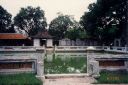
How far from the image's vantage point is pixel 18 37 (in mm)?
46062

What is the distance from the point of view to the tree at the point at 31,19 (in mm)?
73875

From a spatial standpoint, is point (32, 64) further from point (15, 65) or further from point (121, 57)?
point (121, 57)

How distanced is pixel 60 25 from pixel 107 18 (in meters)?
34.9

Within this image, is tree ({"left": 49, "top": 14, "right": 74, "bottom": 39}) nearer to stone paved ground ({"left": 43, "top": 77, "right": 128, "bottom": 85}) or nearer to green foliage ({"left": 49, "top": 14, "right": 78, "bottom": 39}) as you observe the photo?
green foliage ({"left": 49, "top": 14, "right": 78, "bottom": 39})

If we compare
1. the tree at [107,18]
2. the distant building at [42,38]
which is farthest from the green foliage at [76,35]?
the tree at [107,18]

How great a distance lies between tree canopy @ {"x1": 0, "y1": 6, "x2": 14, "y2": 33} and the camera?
67.9m

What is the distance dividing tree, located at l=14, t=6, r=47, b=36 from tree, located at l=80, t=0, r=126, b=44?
1286 inches

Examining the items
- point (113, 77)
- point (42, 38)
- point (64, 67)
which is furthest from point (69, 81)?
point (42, 38)

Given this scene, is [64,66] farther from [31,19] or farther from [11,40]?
[31,19]

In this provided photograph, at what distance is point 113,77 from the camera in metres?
13.1

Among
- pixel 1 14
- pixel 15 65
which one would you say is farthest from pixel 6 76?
pixel 1 14

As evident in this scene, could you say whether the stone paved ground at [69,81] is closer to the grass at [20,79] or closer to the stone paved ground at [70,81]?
the stone paved ground at [70,81]

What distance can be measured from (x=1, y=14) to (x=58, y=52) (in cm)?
3689

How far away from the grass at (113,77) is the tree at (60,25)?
56809 mm
